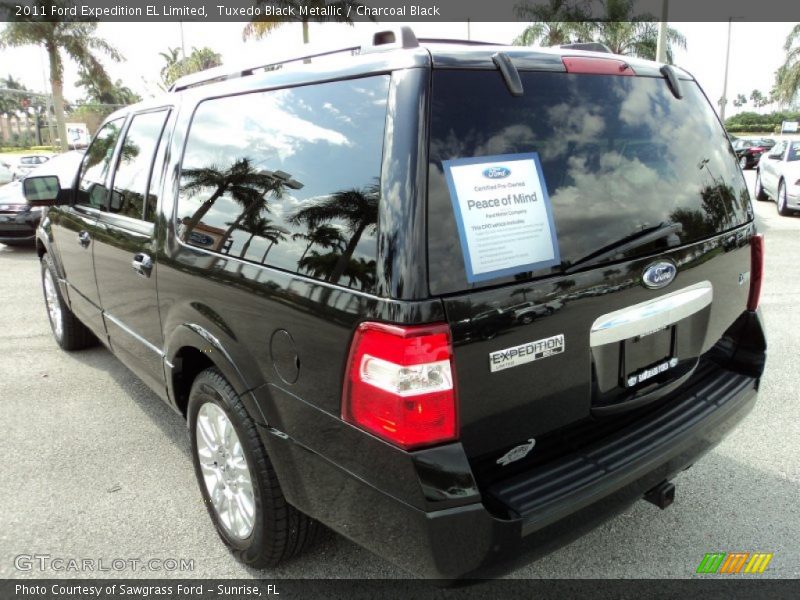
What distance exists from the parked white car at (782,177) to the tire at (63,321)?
12.3 metres

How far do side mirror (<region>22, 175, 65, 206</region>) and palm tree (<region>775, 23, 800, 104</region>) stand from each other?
45201 mm

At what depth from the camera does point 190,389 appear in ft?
9.39

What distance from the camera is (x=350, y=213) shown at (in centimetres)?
185

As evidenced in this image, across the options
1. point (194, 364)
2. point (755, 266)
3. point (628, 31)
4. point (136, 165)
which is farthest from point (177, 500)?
point (628, 31)

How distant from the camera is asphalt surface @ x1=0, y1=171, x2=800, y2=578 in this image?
102 inches

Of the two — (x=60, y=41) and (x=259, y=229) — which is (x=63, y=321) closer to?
(x=259, y=229)

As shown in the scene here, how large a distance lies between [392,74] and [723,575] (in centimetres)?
228

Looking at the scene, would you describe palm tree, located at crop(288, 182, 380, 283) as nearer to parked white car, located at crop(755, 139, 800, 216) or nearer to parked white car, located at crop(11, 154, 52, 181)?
parked white car, located at crop(755, 139, 800, 216)

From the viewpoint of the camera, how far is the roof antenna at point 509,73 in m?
1.87

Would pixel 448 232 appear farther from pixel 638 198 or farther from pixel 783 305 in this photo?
pixel 783 305

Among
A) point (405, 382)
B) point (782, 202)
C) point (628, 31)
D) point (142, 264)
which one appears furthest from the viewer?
point (628, 31)

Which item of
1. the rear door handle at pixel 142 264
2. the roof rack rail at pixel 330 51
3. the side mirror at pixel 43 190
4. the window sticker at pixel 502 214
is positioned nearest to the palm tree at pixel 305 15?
the side mirror at pixel 43 190

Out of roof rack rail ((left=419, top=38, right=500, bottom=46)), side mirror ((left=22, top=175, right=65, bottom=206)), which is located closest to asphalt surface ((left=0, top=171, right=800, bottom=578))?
side mirror ((left=22, top=175, right=65, bottom=206))

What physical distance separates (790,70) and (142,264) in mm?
46820
